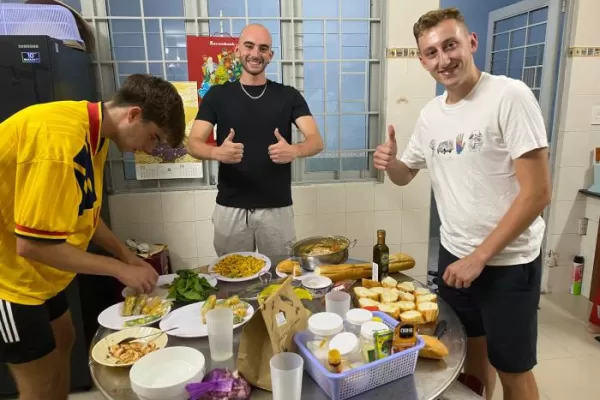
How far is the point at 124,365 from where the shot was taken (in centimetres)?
112

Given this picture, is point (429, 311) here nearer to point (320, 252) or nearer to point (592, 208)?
point (320, 252)

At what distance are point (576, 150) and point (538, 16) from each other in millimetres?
1107

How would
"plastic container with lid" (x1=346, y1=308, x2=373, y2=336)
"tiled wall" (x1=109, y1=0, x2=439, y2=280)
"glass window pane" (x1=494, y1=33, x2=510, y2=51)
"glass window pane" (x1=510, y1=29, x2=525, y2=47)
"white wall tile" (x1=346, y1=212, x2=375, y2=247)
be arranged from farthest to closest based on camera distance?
"glass window pane" (x1=494, y1=33, x2=510, y2=51) < "glass window pane" (x1=510, y1=29, x2=525, y2=47) < "white wall tile" (x1=346, y1=212, x2=375, y2=247) < "tiled wall" (x1=109, y1=0, x2=439, y2=280) < "plastic container with lid" (x1=346, y1=308, x2=373, y2=336)

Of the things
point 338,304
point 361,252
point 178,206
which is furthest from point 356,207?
point 338,304

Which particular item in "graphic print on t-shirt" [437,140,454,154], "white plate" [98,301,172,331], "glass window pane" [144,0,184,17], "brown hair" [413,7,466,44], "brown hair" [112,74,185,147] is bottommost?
"white plate" [98,301,172,331]

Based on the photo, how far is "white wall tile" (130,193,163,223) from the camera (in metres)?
Result: 2.86

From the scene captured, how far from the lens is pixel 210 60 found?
2.80m

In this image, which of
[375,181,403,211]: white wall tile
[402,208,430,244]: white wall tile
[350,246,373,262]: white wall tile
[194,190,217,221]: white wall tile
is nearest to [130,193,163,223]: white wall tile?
[194,190,217,221]: white wall tile

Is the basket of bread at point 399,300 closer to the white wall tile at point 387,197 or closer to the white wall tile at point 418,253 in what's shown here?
the white wall tile at point 387,197

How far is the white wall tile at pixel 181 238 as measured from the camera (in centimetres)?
294

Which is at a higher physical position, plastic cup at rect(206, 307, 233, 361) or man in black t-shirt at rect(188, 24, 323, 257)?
man in black t-shirt at rect(188, 24, 323, 257)

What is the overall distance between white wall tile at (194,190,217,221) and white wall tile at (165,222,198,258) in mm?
81

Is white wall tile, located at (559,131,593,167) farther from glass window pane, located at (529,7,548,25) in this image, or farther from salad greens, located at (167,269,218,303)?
salad greens, located at (167,269,218,303)

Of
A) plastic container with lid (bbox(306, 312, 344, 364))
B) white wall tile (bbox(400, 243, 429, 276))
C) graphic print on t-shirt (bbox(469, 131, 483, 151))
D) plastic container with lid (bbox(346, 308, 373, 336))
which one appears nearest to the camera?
plastic container with lid (bbox(306, 312, 344, 364))
